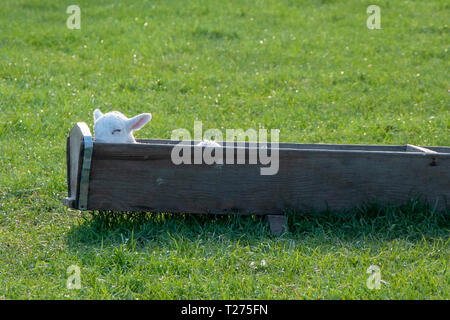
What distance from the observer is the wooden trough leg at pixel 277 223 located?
392 cm

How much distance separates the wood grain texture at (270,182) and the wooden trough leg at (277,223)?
0.05 meters

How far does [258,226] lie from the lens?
4031 mm

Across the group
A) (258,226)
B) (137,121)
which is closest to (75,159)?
(137,121)

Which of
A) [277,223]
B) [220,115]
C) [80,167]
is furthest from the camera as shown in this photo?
[220,115]

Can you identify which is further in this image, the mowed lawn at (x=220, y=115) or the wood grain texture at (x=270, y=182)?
the wood grain texture at (x=270, y=182)

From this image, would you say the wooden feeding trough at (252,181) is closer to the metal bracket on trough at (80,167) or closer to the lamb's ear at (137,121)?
the metal bracket on trough at (80,167)

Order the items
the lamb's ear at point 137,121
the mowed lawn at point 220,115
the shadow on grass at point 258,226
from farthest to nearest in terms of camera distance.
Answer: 1. the lamb's ear at point 137,121
2. the shadow on grass at point 258,226
3. the mowed lawn at point 220,115

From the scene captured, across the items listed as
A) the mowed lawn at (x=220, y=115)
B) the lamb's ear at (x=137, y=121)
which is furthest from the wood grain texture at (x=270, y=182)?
the lamb's ear at (x=137, y=121)

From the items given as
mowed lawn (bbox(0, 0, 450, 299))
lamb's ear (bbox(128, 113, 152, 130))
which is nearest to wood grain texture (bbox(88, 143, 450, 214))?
mowed lawn (bbox(0, 0, 450, 299))

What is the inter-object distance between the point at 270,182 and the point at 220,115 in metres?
2.83

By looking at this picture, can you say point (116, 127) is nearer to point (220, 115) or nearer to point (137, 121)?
point (137, 121)

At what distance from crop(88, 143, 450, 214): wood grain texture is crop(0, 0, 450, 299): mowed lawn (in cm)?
12

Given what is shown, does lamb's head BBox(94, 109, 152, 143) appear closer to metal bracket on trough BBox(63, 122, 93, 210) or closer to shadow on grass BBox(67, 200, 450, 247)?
metal bracket on trough BBox(63, 122, 93, 210)
